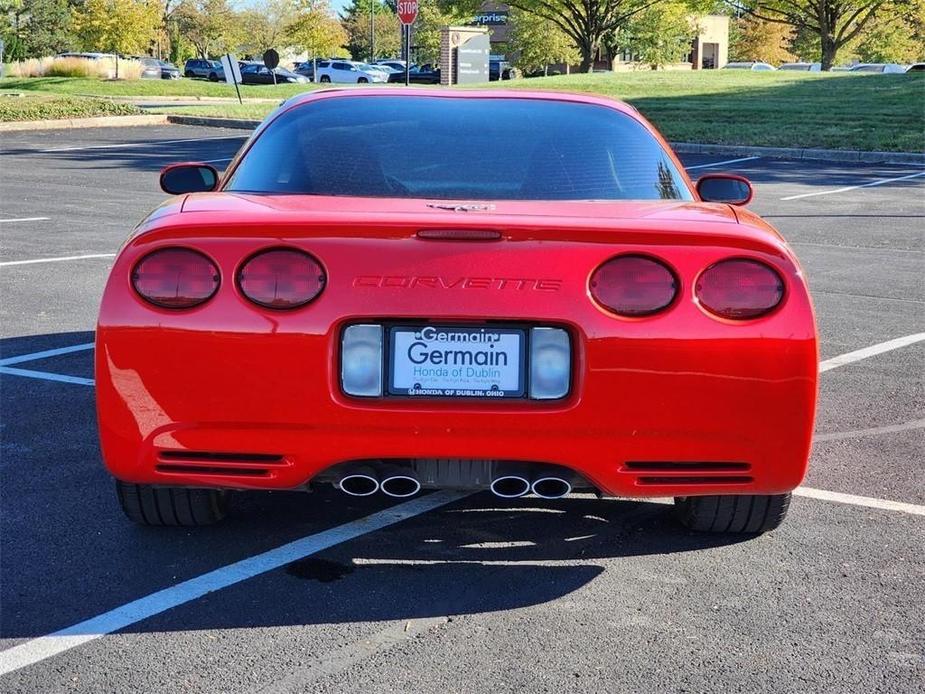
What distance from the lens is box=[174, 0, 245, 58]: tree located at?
253 feet

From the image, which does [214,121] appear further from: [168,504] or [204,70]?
[204,70]

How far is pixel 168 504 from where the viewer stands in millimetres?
3986

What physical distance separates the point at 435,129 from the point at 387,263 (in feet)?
3.71

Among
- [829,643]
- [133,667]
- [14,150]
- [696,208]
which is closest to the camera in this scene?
[133,667]

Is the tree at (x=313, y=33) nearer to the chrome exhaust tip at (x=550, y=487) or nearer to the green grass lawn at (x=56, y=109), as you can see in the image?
the green grass lawn at (x=56, y=109)

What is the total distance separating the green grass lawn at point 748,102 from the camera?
24.3 meters

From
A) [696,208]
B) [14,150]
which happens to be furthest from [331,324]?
[14,150]

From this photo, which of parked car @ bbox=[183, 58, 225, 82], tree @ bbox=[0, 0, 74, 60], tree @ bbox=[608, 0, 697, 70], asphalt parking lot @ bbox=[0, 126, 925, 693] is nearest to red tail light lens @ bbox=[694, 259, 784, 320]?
asphalt parking lot @ bbox=[0, 126, 925, 693]

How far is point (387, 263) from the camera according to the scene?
11.1ft

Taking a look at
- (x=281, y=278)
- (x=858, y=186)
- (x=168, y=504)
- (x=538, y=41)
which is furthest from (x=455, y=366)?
(x=538, y=41)

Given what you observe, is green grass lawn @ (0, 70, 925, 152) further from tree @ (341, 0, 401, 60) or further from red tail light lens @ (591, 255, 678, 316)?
tree @ (341, 0, 401, 60)

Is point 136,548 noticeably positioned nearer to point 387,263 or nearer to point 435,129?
point 387,263

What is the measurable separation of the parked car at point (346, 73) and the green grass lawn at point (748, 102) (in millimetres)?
19245

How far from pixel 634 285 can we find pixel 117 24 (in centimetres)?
4910
